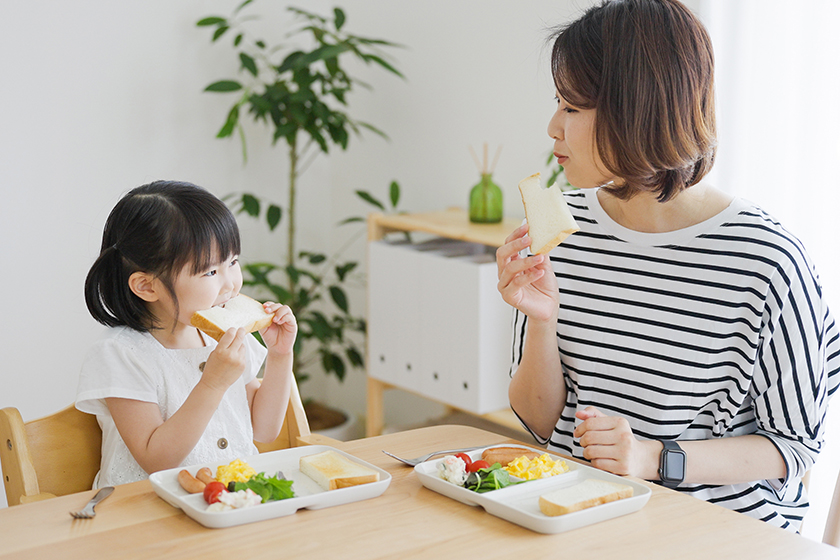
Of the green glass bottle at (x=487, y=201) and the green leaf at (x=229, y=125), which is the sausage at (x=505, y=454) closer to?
the green glass bottle at (x=487, y=201)

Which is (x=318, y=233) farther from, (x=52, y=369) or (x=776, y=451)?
(x=776, y=451)

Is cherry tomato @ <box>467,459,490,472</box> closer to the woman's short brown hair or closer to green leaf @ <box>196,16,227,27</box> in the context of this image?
the woman's short brown hair

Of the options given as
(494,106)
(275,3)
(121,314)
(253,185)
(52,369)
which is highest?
(275,3)

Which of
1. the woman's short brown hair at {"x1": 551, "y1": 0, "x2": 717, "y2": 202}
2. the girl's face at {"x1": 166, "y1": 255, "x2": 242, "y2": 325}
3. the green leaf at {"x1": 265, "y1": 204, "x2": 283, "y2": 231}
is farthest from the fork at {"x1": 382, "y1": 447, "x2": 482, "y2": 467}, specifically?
the green leaf at {"x1": 265, "y1": 204, "x2": 283, "y2": 231}

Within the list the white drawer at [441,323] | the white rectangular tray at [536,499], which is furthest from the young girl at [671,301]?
the white drawer at [441,323]

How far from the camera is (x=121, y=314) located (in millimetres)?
1388

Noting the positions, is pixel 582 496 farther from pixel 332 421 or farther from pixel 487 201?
pixel 332 421

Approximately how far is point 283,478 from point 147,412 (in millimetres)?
393

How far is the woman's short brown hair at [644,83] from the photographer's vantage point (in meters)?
1.24

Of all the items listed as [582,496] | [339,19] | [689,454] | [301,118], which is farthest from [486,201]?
[582,496]

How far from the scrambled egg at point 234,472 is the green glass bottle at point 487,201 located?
174cm

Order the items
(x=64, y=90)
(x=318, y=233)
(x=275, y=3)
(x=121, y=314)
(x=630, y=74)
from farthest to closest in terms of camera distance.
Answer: (x=318, y=233)
(x=275, y=3)
(x=64, y=90)
(x=121, y=314)
(x=630, y=74)

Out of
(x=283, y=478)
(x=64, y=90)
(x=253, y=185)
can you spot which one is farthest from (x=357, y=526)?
(x=253, y=185)

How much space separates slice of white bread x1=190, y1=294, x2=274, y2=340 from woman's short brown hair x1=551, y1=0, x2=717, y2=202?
23.2 inches
